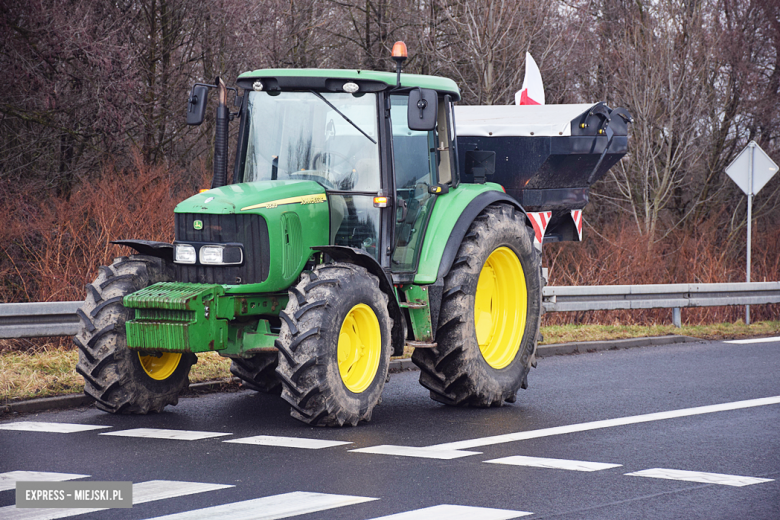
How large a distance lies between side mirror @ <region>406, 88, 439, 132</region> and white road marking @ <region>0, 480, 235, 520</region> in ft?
10.1

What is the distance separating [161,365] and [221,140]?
186 cm

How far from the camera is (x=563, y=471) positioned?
19.9ft

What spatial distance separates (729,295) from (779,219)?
42.0 ft

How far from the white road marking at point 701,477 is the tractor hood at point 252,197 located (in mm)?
3273

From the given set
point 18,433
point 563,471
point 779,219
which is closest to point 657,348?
point 563,471

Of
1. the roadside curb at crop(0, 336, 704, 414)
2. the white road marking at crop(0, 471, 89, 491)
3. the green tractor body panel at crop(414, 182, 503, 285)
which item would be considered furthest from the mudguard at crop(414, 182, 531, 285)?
the white road marking at crop(0, 471, 89, 491)

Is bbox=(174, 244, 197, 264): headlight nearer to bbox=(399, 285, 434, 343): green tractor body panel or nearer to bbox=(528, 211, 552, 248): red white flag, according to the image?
bbox=(399, 285, 434, 343): green tractor body panel

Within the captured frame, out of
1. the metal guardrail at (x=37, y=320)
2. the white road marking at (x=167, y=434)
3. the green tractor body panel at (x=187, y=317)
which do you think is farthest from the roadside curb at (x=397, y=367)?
the green tractor body panel at (x=187, y=317)

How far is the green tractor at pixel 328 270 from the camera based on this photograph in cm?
730

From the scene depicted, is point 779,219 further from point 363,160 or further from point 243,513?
point 243,513

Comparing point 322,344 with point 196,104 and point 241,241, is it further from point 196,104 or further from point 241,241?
point 196,104

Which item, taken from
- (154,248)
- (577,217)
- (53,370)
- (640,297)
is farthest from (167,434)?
(640,297)

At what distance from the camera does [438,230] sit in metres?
8.42

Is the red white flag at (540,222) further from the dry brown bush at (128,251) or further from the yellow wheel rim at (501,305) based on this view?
the dry brown bush at (128,251)
